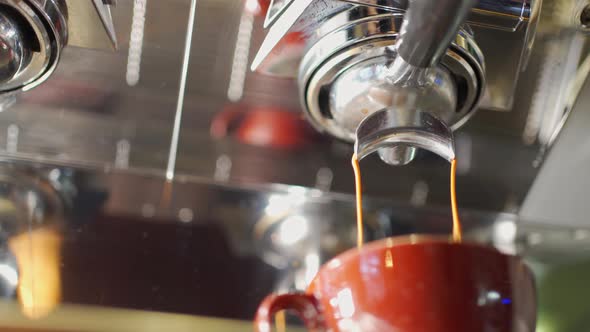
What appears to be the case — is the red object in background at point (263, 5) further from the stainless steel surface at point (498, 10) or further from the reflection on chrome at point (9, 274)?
the reflection on chrome at point (9, 274)

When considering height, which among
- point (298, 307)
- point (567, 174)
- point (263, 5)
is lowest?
point (298, 307)

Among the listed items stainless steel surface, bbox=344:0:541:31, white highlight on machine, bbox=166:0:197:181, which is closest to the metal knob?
white highlight on machine, bbox=166:0:197:181

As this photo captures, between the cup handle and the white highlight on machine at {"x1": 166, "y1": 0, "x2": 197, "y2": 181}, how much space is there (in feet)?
0.77

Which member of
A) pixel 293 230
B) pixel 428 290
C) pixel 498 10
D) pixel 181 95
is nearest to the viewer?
pixel 428 290

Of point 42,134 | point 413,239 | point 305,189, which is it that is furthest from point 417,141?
point 42,134

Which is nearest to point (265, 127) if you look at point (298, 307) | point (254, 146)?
point (254, 146)

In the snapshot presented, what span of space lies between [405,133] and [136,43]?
0.23 metres

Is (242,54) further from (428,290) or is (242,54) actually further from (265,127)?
(428,290)

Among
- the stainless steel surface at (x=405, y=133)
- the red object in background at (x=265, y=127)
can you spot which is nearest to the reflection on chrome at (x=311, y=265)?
the red object in background at (x=265, y=127)

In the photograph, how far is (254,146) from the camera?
65 cm

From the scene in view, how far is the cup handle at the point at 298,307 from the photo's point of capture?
42 centimetres

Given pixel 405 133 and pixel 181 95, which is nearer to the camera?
pixel 405 133

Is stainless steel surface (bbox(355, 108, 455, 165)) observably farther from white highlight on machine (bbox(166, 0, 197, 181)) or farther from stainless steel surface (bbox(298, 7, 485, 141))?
white highlight on machine (bbox(166, 0, 197, 181))

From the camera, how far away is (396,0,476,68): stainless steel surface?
0.40 metres
